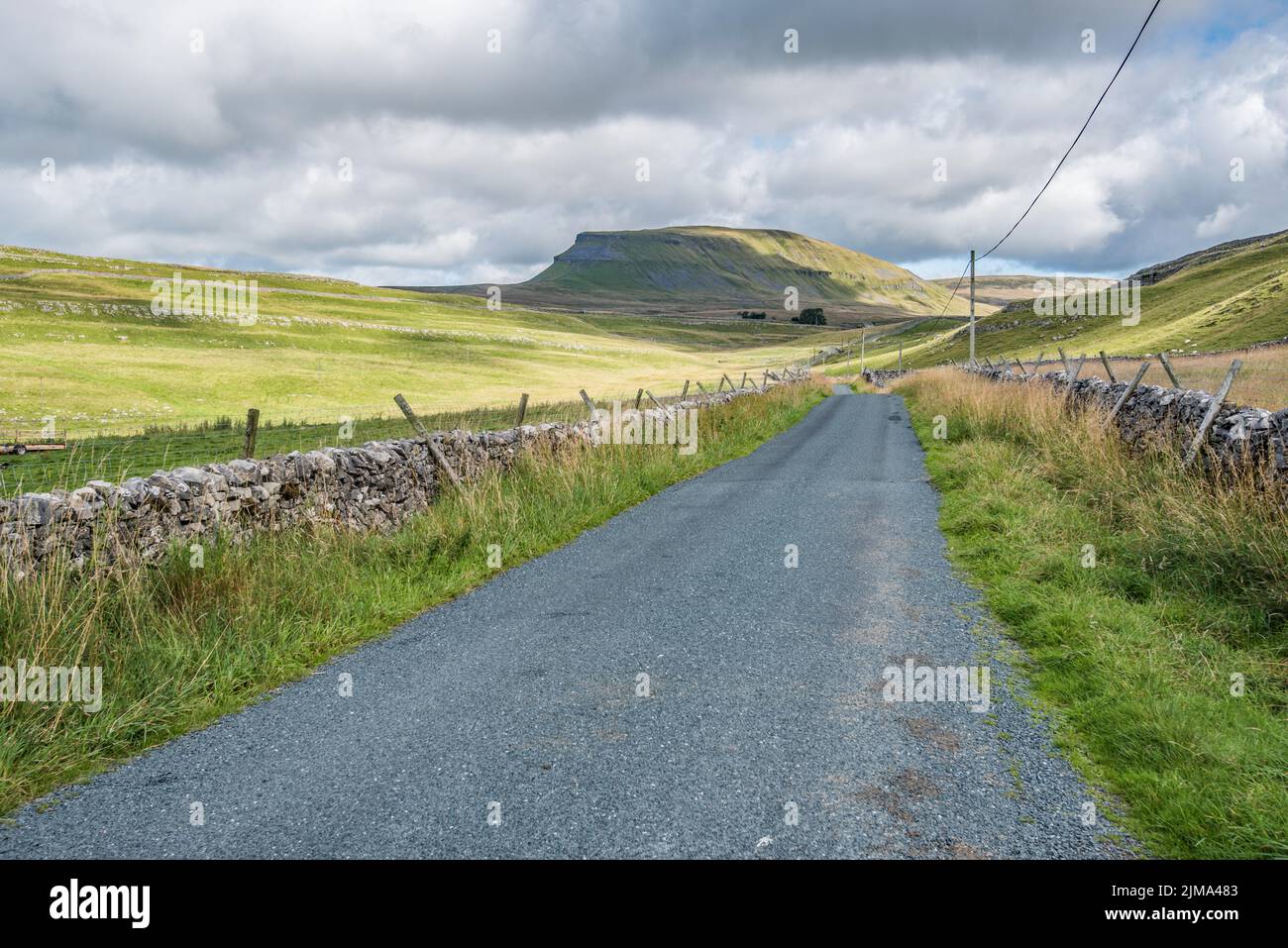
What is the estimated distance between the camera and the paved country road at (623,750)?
3.70 meters

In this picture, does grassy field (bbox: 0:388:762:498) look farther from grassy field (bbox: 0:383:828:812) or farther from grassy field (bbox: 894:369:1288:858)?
grassy field (bbox: 894:369:1288:858)

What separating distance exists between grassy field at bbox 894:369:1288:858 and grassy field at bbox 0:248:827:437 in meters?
28.4

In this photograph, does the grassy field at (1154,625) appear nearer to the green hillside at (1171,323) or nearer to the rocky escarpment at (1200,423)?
the rocky escarpment at (1200,423)

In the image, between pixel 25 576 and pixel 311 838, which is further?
pixel 25 576

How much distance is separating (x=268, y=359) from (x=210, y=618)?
52898 millimetres

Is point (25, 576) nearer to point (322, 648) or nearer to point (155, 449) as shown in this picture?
point (322, 648)

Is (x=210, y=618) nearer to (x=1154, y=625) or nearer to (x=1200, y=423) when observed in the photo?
(x=1154, y=625)

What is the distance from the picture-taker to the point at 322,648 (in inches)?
256

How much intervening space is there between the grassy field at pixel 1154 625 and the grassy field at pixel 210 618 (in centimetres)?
572

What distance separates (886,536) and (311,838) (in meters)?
8.53
